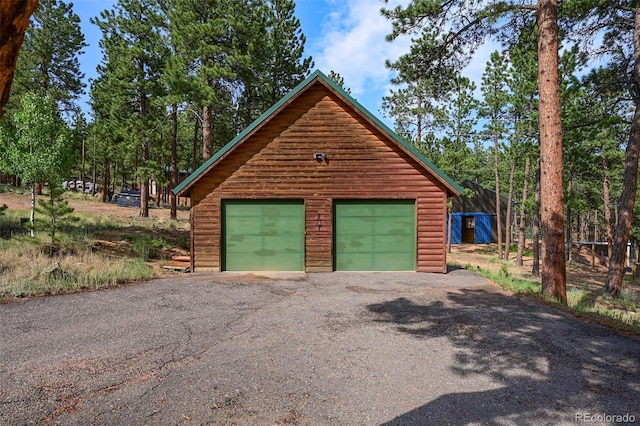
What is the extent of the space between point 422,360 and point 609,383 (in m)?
2.11

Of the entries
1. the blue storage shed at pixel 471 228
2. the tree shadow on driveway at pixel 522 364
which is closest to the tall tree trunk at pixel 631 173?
the tree shadow on driveway at pixel 522 364

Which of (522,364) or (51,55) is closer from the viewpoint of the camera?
(522,364)

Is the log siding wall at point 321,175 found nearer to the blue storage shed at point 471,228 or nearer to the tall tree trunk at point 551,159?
the tall tree trunk at point 551,159

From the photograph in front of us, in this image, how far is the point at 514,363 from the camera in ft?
14.9

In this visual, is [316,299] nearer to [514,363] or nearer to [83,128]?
[514,363]

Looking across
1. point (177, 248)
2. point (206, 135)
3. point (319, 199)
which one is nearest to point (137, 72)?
Result: point (206, 135)

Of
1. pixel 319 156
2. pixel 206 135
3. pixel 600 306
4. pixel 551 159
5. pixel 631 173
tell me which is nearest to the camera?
pixel 551 159

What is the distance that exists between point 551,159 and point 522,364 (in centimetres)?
584

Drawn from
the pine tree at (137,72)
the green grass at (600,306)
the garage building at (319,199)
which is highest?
the pine tree at (137,72)

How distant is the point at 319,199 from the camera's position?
1169 cm

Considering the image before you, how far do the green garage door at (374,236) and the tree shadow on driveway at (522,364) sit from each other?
4306mm

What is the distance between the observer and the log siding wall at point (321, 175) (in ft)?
38.1

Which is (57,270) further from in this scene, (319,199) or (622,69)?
(622,69)
